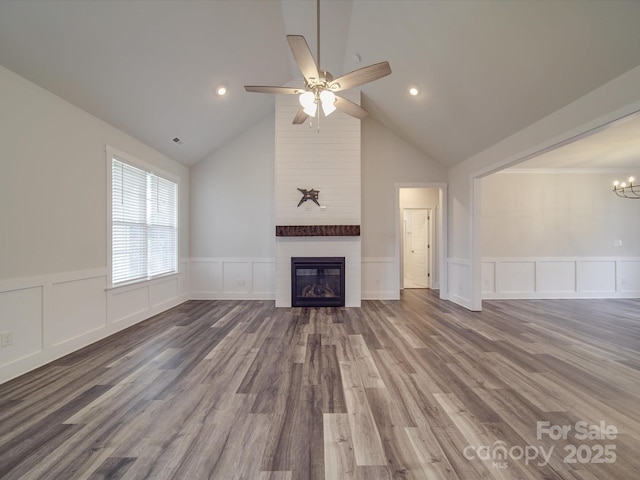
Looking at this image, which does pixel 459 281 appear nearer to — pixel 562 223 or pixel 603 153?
pixel 562 223

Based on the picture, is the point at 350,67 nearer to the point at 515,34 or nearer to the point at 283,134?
the point at 283,134

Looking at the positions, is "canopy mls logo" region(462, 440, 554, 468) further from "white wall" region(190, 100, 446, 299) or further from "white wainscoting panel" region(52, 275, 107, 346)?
"white wall" region(190, 100, 446, 299)

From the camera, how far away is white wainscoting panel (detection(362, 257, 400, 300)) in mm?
5637

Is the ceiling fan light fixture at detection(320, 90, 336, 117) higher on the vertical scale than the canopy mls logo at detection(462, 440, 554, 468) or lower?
higher

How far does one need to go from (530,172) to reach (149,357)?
721 centimetres

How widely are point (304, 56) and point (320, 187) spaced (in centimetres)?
284

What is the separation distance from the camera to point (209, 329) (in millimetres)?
3762

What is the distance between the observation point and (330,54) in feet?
14.4

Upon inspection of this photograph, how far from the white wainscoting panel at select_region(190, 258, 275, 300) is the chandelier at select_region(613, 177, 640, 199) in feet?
23.2

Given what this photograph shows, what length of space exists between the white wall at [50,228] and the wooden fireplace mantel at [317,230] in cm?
258

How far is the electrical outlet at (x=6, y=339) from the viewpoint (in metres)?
2.36

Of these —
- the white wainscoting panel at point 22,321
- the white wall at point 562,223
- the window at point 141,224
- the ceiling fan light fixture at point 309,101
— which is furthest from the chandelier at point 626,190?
the white wainscoting panel at point 22,321

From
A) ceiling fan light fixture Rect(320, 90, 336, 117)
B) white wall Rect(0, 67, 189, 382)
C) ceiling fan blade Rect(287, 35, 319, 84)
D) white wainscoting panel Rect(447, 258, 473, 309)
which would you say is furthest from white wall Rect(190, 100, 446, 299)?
ceiling fan blade Rect(287, 35, 319, 84)

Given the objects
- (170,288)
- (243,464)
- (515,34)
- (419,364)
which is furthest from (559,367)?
(170,288)
